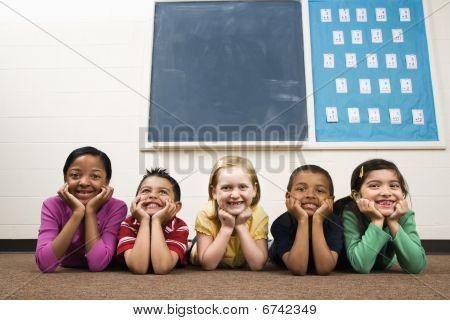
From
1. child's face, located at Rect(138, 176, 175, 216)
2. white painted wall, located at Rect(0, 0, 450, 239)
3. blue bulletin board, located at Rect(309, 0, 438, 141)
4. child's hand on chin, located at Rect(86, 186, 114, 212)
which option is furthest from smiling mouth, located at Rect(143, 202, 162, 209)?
blue bulletin board, located at Rect(309, 0, 438, 141)

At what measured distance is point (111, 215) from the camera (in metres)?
1.10

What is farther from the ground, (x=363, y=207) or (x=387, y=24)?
(x=387, y=24)

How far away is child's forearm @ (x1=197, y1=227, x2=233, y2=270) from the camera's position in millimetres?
1022

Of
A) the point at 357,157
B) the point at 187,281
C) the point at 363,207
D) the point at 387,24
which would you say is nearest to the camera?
the point at 187,281

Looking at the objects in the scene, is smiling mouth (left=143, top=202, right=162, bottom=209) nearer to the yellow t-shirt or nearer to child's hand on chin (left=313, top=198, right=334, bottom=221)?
the yellow t-shirt

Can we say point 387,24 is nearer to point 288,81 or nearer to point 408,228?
point 288,81

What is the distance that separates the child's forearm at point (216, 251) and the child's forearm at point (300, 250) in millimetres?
179

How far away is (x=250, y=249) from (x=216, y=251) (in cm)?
9

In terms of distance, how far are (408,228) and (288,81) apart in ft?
3.61

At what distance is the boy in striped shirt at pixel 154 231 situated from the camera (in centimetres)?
98

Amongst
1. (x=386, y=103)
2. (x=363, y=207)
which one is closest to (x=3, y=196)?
(x=363, y=207)

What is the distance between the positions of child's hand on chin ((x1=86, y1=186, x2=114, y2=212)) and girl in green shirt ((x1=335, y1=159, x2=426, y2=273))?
687 mm

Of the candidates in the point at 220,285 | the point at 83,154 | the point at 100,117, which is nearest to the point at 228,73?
the point at 100,117

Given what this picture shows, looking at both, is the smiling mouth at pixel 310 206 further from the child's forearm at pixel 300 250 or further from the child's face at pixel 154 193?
the child's face at pixel 154 193
